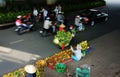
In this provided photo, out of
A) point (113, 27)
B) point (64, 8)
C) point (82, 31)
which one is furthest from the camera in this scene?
point (64, 8)

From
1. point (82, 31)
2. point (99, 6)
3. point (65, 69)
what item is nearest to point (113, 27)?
point (82, 31)

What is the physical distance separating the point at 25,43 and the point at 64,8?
1063cm

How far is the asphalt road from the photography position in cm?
1650

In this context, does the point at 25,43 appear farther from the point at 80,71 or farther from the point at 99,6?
the point at 99,6

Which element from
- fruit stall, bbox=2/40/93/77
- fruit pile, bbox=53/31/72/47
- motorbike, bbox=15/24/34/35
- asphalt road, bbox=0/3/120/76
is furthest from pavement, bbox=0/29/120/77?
motorbike, bbox=15/24/34/35

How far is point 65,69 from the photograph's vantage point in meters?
15.5

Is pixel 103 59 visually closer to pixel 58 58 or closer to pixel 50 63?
pixel 58 58

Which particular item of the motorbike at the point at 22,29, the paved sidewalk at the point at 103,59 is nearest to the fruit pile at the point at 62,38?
the paved sidewalk at the point at 103,59

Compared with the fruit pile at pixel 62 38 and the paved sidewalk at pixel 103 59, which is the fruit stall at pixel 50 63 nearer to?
the paved sidewalk at pixel 103 59

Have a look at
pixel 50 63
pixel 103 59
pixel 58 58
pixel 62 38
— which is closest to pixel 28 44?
pixel 62 38

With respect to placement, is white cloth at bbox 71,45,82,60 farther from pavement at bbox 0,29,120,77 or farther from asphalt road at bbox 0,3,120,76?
asphalt road at bbox 0,3,120,76

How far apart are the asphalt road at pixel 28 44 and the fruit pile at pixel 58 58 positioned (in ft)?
4.23

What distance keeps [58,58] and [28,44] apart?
3693mm

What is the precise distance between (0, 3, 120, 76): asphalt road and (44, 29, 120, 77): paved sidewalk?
4.19 ft
